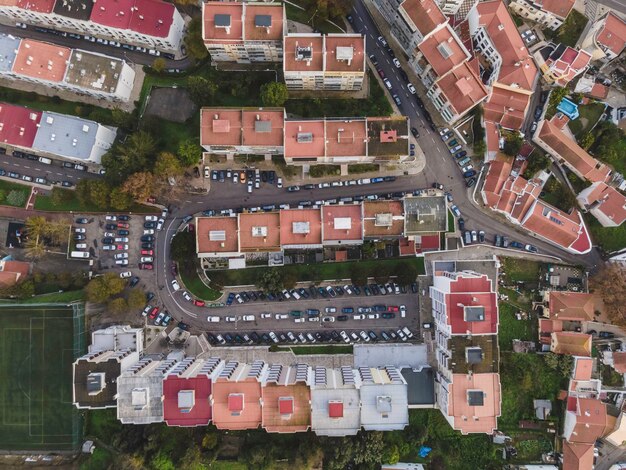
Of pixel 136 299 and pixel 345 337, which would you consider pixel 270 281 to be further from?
pixel 136 299

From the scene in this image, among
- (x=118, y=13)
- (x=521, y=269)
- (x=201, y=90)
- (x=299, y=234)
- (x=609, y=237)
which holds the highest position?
(x=118, y=13)

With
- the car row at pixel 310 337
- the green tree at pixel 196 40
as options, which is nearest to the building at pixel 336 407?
the car row at pixel 310 337

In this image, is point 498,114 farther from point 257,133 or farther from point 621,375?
point 621,375

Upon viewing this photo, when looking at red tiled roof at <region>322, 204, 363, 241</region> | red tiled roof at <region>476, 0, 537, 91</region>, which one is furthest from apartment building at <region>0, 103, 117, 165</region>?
red tiled roof at <region>476, 0, 537, 91</region>

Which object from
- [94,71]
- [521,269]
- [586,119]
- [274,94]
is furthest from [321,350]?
[586,119]

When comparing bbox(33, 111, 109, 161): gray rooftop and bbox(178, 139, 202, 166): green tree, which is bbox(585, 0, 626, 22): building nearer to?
bbox(178, 139, 202, 166): green tree
